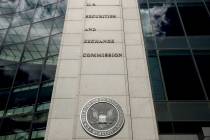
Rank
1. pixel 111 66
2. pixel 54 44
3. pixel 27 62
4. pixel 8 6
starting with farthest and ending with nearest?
pixel 8 6 < pixel 54 44 < pixel 27 62 < pixel 111 66

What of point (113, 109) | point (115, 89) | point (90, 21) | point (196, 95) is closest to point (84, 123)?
point (113, 109)

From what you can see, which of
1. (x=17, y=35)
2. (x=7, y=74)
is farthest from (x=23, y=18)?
(x=7, y=74)

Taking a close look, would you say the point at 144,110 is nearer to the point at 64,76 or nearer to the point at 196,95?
the point at 196,95

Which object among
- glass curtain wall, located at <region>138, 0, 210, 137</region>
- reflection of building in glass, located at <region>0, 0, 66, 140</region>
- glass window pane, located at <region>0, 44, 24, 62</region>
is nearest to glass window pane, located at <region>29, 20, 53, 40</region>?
reflection of building in glass, located at <region>0, 0, 66, 140</region>

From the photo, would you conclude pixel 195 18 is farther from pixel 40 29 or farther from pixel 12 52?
pixel 12 52

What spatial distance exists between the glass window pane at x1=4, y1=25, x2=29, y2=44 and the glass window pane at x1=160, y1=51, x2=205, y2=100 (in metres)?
9.48

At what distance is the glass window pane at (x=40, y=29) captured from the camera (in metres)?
20.0

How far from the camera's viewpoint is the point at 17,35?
20.1 m

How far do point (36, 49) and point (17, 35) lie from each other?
2.16 m

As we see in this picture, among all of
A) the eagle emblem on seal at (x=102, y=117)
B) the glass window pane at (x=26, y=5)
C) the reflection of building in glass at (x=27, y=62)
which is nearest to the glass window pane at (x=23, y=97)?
the reflection of building in glass at (x=27, y=62)

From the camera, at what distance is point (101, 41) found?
57.0ft

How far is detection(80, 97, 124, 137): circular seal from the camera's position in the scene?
538 inches

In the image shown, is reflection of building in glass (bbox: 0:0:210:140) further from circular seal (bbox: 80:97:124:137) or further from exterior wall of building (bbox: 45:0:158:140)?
circular seal (bbox: 80:97:124:137)

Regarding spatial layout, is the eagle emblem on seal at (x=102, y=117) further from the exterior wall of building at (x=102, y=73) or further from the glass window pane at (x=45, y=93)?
the glass window pane at (x=45, y=93)
